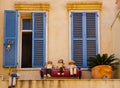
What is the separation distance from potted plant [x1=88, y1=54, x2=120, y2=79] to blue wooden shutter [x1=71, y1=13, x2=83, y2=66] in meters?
0.64

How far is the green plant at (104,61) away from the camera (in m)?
14.0

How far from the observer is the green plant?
1399 centimetres

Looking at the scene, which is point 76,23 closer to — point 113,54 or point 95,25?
point 95,25

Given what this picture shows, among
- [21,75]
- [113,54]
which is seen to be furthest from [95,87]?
[21,75]

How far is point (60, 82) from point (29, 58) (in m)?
2.81

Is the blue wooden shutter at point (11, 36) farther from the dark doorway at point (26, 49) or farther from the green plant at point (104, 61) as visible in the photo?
the green plant at point (104, 61)

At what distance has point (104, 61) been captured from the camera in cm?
1397

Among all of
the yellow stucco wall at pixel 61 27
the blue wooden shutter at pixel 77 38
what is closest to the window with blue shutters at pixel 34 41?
the yellow stucco wall at pixel 61 27

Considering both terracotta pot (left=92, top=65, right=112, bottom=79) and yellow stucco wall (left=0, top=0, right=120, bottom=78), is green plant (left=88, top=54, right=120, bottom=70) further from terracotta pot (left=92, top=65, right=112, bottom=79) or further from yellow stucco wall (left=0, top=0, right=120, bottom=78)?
yellow stucco wall (left=0, top=0, right=120, bottom=78)

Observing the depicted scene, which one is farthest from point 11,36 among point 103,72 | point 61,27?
point 103,72

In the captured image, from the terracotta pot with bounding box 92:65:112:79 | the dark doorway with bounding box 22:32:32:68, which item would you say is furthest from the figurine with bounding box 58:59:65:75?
the dark doorway with bounding box 22:32:32:68

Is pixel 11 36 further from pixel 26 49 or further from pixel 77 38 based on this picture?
pixel 77 38

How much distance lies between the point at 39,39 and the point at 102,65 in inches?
96.2

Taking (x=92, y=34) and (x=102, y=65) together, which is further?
(x=92, y=34)
